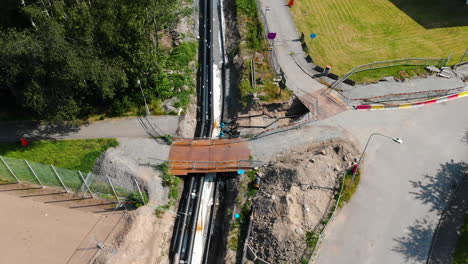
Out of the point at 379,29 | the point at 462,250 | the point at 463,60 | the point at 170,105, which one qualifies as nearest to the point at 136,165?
the point at 170,105

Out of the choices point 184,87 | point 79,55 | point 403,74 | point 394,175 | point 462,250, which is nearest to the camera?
point 462,250

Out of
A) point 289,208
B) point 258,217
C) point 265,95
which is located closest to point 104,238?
point 258,217

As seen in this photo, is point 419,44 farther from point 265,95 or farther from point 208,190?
point 208,190

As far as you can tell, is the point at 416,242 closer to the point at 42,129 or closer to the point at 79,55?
the point at 79,55

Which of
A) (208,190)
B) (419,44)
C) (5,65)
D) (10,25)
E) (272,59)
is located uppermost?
(10,25)

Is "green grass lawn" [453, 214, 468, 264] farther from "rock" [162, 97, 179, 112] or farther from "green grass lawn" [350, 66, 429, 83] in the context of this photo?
"rock" [162, 97, 179, 112]
